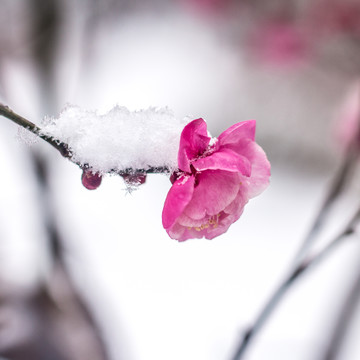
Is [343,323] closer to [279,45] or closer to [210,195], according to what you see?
[210,195]

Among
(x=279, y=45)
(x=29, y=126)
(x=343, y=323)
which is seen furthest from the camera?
(x=279, y=45)

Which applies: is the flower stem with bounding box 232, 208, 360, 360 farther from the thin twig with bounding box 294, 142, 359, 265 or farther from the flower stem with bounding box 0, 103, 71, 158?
the flower stem with bounding box 0, 103, 71, 158

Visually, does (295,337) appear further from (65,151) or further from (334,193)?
(65,151)

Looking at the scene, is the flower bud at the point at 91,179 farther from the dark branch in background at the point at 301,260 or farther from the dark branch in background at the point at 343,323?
the dark branch in background at the point at 343,323

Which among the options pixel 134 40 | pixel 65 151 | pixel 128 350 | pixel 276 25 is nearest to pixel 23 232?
pixel 128 350

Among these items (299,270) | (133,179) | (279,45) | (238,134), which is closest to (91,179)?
(133,179)

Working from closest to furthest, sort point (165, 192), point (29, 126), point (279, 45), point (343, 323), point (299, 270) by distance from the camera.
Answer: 1. point (29, 126)
2. point (299, 270)
3. point (343, 323)
4. point (165, 192)
5. point (279, 45)
